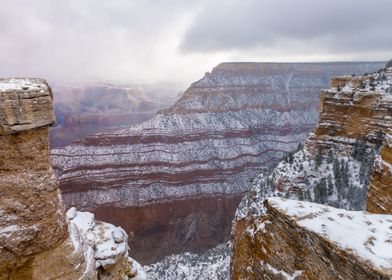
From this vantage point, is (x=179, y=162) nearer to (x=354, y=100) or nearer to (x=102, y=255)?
(x=354, y=100)

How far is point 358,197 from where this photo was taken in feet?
76.3

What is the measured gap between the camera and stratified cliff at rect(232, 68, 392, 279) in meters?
5.21

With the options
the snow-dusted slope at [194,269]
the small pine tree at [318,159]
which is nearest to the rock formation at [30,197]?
the snow-dusted slope at [194,269]

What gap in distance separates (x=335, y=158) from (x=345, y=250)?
25.2m

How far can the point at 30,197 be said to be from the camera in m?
8.29

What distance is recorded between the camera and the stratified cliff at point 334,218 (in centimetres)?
521

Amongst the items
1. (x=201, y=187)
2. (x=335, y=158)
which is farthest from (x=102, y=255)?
(x=201, y=187)

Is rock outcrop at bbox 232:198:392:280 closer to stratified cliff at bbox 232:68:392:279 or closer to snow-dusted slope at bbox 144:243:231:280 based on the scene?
stratified cliff at bbox 232:68:392:279

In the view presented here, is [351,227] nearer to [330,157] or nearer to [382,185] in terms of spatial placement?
[382,185]

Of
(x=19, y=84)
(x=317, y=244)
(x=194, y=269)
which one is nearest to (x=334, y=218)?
(x=317, y=244)

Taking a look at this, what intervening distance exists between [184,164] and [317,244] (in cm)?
5504

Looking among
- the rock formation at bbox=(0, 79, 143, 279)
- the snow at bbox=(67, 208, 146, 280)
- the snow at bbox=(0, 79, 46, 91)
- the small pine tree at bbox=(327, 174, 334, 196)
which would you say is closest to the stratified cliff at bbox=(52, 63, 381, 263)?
the small pine tree at bbox=(327, 174, 334, 196)

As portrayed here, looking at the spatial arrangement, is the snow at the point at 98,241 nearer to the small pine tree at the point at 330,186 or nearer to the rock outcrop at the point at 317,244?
the rock outcrop at the point at 317,244

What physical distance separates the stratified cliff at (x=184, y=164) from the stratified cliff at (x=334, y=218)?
877 inches
